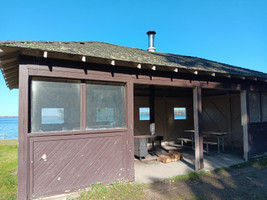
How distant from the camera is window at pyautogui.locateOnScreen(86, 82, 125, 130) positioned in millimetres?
4254

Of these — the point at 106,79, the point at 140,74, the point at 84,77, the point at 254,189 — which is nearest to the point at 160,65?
the point at 140,74

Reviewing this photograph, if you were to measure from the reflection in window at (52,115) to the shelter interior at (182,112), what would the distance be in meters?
6.09

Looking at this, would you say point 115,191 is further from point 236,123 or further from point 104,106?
point 236,123

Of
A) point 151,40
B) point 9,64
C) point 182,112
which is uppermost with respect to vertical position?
point 151,40

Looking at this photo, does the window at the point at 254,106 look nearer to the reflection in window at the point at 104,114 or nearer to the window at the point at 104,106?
the window at the point at 104,106

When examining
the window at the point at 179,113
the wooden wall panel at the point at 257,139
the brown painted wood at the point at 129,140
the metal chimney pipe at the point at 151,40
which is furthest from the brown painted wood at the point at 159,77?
the window at the point at 179,113

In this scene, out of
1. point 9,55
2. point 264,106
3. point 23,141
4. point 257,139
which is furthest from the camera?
point 264,106

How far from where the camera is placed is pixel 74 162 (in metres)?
3.92

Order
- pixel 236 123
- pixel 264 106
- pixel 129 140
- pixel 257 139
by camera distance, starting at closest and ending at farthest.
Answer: pixel 129 140, pixel 257 139, pixel 264 106, pixel 236 123

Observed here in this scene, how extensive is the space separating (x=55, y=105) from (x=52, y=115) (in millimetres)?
220

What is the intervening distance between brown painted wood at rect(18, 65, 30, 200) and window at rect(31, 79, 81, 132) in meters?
0.17

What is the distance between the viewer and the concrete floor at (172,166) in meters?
5.06

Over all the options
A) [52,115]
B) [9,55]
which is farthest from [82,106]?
[9,55]

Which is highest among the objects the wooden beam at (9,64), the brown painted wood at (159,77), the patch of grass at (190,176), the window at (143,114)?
the wooden beam at (9,64)
